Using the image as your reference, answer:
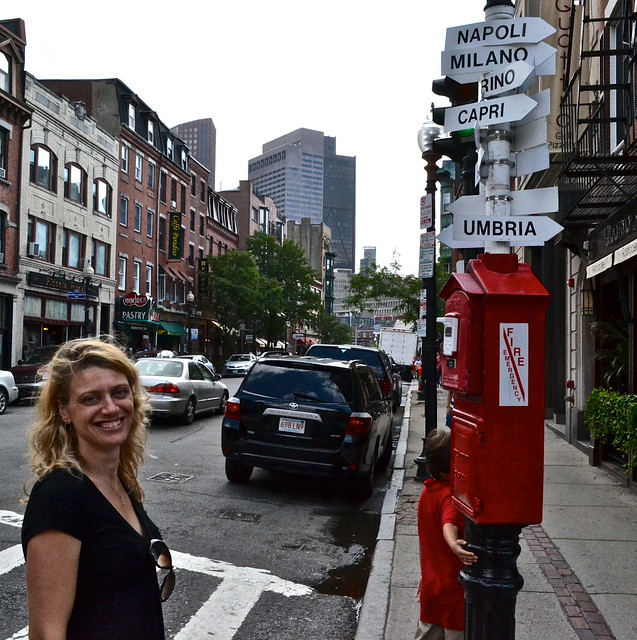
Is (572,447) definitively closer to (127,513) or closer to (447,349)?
(447,349)

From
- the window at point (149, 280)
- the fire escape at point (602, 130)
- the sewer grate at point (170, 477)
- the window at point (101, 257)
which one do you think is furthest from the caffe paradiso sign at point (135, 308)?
the fire escape at point (602, 130)

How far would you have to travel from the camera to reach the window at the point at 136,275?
42.7 meters

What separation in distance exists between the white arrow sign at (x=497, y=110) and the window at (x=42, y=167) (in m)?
31.1

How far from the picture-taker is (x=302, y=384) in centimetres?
916

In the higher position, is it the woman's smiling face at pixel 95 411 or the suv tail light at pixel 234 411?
the woman's smiling face at pixel 95 411

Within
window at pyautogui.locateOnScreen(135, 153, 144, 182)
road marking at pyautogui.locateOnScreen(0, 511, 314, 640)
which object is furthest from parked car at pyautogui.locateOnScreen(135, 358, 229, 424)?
window at pyautogui.locateOnScreen(135, 153, 144, 182)

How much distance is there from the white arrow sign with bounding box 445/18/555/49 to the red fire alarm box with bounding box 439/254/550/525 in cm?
166

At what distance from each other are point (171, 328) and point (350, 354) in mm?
31111

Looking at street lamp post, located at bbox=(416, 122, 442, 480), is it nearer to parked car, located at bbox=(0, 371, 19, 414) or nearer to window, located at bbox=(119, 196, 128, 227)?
parked car, located at bbox=(0, 371, 19, 414)

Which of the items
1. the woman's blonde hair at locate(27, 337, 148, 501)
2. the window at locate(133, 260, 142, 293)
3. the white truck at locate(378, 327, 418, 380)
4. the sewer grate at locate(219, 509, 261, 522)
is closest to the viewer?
the woman's blonde hair at locate(27, 337, 148, 501)

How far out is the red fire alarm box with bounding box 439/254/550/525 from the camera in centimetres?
298

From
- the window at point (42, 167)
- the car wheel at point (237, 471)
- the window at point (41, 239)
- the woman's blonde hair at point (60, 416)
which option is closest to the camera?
the woman's blonde hair at point (60, 416)

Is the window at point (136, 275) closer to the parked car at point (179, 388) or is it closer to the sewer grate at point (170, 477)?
the parked car at point (179, 388)

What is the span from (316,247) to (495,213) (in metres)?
115
